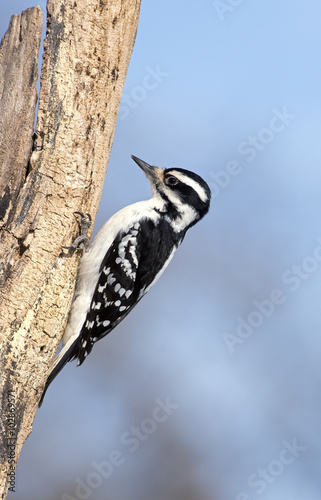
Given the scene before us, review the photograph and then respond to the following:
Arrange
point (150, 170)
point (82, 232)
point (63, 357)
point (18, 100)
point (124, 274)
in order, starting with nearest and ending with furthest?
point (18, 100) → point (82, 232) → point (63, 357) → point (124, 274) → point (150, 170)

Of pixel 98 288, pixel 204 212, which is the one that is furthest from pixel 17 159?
pixel 204 212

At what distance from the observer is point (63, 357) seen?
3322 millimetres

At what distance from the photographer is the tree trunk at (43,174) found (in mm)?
2926

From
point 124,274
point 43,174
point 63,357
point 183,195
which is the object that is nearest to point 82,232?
point 43,174

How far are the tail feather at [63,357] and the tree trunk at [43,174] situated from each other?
140 mm

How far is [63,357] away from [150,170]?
1459 millimetres

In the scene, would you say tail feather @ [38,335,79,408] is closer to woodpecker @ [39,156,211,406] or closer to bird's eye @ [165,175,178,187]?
woodpecker @ [39,156,211,406]

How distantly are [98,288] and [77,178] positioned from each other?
2.35 feet

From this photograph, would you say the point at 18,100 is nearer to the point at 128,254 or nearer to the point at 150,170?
the point at 128,254

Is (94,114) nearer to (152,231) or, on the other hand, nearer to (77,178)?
(77,178)

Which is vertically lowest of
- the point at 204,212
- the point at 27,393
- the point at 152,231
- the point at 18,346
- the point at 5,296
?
the point at 27,393

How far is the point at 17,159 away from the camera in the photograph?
3.01m

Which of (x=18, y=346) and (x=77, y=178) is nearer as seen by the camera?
(x=18, y=346)

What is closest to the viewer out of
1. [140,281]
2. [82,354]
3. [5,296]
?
[5,296]
